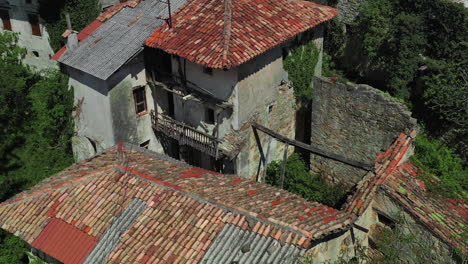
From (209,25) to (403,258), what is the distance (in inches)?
403

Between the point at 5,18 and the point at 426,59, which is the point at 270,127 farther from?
the point at 5,18

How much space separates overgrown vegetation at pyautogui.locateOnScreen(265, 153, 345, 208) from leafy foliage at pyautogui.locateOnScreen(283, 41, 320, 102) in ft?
9.75

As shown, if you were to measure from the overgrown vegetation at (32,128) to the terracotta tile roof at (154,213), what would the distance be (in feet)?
29.0

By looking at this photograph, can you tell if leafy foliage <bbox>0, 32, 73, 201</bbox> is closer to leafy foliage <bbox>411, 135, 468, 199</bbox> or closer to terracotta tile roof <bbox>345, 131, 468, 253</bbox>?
terracotta tile roof <bbox>345, 131, 468, 253</bbox>

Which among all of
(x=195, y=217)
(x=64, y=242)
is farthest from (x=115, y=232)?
(x=195, y=217)

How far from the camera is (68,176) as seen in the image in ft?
46.0

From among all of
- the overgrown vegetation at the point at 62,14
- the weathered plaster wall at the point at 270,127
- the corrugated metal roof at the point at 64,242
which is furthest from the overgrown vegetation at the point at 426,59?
the overgrown vegetation at the point at 62,14

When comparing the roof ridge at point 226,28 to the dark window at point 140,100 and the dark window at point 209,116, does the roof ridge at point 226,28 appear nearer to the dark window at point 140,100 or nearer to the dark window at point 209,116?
the dark window at point 209,116

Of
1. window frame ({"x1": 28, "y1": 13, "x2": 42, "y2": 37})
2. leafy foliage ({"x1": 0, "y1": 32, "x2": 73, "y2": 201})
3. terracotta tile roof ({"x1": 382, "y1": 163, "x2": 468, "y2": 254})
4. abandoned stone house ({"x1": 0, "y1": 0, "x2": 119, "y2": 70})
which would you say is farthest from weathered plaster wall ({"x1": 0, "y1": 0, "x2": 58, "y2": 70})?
terracotta tile roof ({"x1": 382, "y1": 163, "x2": 468, "y2": 254})

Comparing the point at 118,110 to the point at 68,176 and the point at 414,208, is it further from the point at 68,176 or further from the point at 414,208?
the point at 414,208

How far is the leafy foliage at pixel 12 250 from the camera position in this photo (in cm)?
1675

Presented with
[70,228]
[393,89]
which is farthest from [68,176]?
[393,89]

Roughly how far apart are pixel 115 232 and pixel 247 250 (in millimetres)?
3556

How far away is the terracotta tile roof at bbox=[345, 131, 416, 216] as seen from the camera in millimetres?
14469
